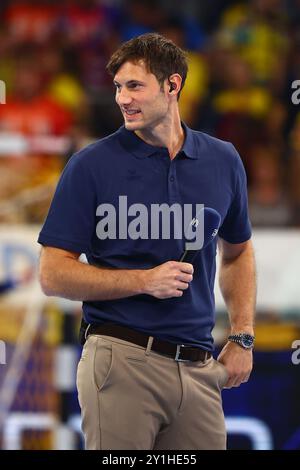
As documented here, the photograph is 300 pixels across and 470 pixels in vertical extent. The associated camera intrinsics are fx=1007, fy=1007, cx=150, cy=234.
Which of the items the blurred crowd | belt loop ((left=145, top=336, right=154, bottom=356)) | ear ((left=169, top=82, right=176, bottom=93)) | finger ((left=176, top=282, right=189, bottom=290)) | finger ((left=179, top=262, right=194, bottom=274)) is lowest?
belt loop ((left=145, top=336, right=154, bottom=356))

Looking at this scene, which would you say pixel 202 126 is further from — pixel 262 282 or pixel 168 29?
pixel 262 282

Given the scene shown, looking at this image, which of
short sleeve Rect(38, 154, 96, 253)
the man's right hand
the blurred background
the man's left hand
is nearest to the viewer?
the man's right hand

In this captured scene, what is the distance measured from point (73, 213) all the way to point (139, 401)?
1.94ft

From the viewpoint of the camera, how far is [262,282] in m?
5.23

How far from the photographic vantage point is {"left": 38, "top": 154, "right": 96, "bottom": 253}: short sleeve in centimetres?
301

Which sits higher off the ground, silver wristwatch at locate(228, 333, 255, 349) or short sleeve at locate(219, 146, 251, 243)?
short sleeve at locate(219, 146, 251, 243)

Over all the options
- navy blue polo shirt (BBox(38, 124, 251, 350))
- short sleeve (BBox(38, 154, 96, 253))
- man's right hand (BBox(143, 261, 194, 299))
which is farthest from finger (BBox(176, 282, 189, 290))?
short sleeve (BBox(38, 154, 96, 253))

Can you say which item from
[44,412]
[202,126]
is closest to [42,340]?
[44,412]

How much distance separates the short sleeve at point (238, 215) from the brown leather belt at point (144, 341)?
49cm

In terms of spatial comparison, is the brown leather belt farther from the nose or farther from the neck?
the nose

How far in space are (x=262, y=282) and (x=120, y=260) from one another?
90.3 inches

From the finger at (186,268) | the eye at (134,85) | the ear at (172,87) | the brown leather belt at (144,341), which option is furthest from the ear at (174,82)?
the brown leather belt at (144,341)

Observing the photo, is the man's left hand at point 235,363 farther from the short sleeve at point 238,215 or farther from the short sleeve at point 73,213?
the short sleeve at point 73,213

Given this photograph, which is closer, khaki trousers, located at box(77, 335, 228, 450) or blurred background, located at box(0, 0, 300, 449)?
khaki trousers, located at box(77, 335, 228, 450)
